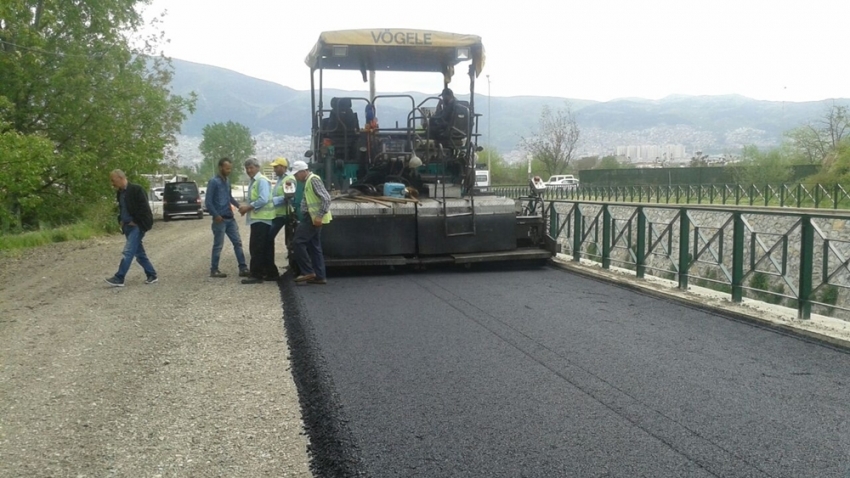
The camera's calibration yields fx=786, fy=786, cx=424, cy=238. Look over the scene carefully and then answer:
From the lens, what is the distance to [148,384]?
5570 millimetres

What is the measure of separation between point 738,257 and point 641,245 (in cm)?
215

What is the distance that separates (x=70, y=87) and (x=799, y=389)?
69.0 ft

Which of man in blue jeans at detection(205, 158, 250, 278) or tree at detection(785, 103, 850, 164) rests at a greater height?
tree at detection(785, 103, 850, 164)

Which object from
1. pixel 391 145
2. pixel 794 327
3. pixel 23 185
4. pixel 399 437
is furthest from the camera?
pixel 23 185

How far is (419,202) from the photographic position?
429 inches

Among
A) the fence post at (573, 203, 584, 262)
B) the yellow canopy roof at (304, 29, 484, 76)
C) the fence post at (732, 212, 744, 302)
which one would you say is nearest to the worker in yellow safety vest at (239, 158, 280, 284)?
the yellow canopy roof at (304, 29, 484, 76)

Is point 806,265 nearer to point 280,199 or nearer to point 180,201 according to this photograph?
point 280,199

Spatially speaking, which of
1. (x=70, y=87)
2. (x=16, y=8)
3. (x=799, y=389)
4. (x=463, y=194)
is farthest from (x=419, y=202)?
(x=70, y=87)

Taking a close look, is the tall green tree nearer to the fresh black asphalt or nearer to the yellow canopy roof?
the yellow canopy roof

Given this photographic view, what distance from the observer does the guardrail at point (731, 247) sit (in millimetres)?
7609

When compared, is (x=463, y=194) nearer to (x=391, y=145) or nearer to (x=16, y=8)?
(x=391, y=145)

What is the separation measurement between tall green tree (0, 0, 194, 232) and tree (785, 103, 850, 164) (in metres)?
33.4

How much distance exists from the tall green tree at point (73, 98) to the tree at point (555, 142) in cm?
3582

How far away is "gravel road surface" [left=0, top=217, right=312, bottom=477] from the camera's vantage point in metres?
4.18
